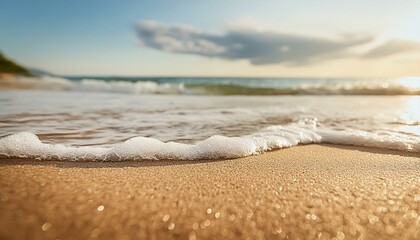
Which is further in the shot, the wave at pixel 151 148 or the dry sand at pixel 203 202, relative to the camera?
the wave at pixel 151 148

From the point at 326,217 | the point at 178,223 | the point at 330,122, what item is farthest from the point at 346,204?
the point at 330,122

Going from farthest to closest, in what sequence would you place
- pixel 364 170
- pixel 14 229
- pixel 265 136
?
pixel 265 136 → pixel 364 170 → pixel 14 229

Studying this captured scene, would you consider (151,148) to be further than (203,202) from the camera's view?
Yes

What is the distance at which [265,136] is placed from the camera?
215cm

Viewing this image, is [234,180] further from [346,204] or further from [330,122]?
[330,122]

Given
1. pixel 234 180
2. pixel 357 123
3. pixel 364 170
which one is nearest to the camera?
pixel 234 180

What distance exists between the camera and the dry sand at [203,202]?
3.06 feet

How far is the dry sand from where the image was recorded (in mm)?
933

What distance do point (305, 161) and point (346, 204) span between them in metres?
0.63

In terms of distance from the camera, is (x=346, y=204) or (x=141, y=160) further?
(x=141, y=160)

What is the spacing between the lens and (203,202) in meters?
1.07

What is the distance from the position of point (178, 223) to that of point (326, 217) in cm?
49

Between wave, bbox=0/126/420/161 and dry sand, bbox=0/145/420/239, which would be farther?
wave, bbox=0/126/420/161

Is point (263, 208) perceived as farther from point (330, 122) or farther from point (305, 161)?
point (330, 122)
